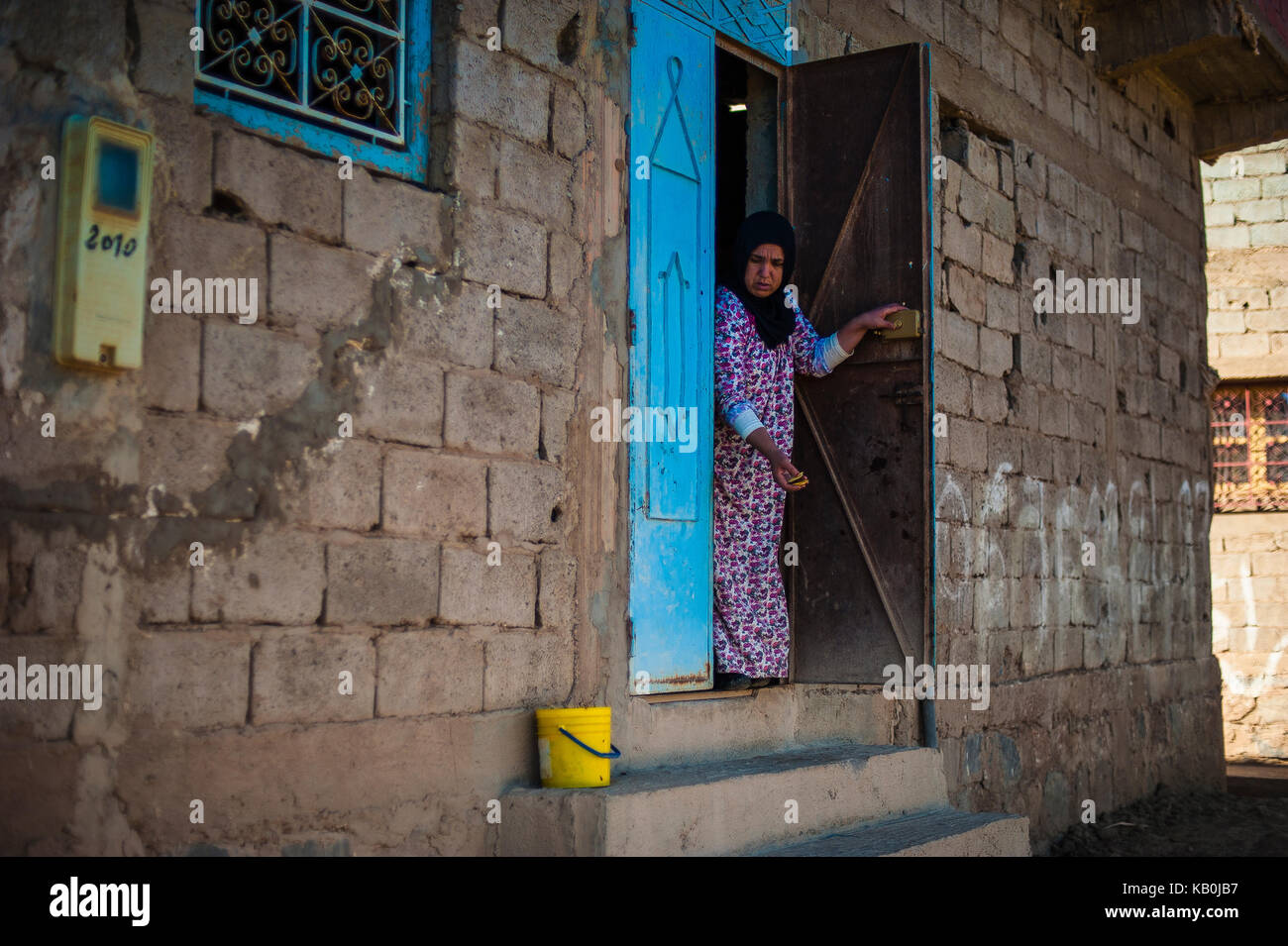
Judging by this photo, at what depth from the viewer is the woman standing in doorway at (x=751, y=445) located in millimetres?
4891

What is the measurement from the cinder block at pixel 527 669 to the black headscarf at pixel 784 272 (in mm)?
1532

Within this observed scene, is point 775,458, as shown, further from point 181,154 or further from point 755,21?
point 181,154

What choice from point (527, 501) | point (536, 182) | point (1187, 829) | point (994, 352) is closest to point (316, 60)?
point (536, 182)

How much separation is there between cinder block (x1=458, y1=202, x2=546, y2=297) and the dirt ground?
4.42 metres

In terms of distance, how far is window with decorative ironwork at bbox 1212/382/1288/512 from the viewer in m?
12.1

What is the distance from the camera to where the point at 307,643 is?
10.7 ft

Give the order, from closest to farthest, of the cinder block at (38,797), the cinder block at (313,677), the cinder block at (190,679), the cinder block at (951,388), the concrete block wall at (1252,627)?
the cinder block at (38,797) → the cinder block at (190,679) → the cinder block at (313,677) → the cinder block at (951,388) → the concrete block wall at (1252,627)

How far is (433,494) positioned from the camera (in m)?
3.62

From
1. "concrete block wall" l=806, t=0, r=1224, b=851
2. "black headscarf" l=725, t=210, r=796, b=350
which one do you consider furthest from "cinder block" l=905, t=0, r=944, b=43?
"black headscarf" l=725, t=210, r=796, b=350

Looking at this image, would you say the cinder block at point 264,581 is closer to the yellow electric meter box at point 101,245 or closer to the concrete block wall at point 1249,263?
the yellow electric meter box at point 101,245

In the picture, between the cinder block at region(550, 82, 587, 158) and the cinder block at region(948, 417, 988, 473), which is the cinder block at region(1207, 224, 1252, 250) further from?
the cinder block at region(550, 82, 587, 158)

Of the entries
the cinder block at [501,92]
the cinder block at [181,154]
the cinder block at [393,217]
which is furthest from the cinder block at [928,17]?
the cinder block at [181,154]
